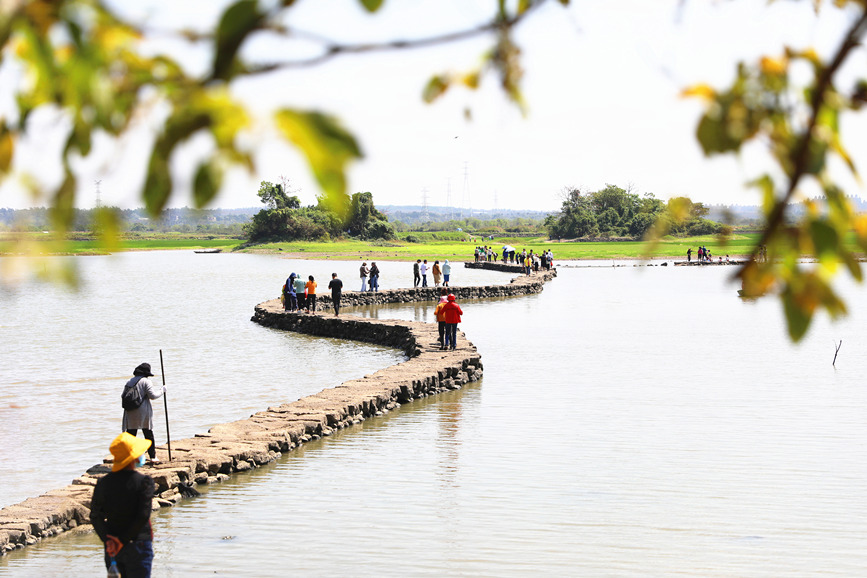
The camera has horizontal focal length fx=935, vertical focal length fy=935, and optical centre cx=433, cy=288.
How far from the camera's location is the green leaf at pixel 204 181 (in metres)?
1.79

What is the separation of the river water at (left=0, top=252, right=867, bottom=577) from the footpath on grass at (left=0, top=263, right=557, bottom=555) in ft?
0.77

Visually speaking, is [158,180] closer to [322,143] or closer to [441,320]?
[322,143]

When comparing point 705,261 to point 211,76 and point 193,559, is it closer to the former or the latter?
point 193,559

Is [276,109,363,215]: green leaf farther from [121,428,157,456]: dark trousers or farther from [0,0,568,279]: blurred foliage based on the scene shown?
[121,428,157,456]: dark trousers

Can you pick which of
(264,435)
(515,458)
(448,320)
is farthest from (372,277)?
(515,458)

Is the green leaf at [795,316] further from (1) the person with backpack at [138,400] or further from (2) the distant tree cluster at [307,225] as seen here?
(2) the distant tree cluster at [307,225]

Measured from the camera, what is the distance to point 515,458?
13.3 metres

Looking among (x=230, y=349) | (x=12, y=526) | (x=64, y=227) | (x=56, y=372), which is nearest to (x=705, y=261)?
(x=230, y=349)

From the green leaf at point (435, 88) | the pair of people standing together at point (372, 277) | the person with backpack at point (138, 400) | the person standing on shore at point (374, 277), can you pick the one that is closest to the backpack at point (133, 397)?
the person with backpack at point (138, 400)

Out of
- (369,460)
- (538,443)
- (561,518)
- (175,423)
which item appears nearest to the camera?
(561,518)

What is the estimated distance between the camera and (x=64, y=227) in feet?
7.06

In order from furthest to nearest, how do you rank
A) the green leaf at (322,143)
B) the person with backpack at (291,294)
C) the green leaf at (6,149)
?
the person with backpack at (291,294)
the green leaf at (6,149)
the green leaf at (322,143)

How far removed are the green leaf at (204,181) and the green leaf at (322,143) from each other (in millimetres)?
210

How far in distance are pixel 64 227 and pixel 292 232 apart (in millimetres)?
141227
